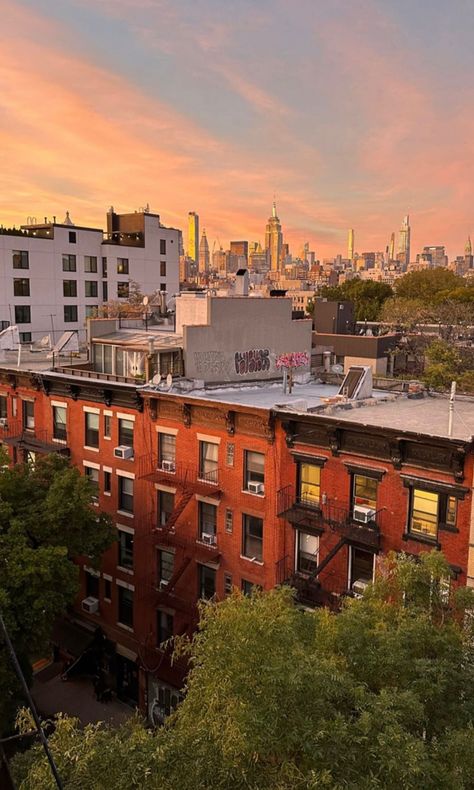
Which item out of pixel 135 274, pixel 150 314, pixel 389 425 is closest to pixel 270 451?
pixel 389 425

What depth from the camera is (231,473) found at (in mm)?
25109

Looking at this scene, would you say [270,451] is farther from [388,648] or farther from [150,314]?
[150,314]

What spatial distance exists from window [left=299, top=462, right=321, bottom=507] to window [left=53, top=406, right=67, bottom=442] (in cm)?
1398

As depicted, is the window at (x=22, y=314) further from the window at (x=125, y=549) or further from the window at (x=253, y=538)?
the window at (x=253, y=538)

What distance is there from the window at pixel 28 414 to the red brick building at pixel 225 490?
101mm

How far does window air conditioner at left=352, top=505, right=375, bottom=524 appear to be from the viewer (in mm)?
21062

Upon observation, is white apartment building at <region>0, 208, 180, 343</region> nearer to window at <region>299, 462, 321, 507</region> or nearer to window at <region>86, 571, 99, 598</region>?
window at <region>86, 571, 99, 598</region>

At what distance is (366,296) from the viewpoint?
437 feet

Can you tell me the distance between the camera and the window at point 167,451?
27.1 metres

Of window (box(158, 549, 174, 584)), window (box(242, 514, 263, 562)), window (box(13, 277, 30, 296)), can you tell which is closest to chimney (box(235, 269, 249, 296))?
window (box(242, 514, 263, 562))

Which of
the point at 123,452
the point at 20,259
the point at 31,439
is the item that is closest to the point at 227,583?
Answer: the point at 123,452

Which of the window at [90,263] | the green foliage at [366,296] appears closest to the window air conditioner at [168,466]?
the window at [90,263]

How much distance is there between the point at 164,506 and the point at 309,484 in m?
7.98

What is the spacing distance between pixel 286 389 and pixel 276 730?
21327 mm
